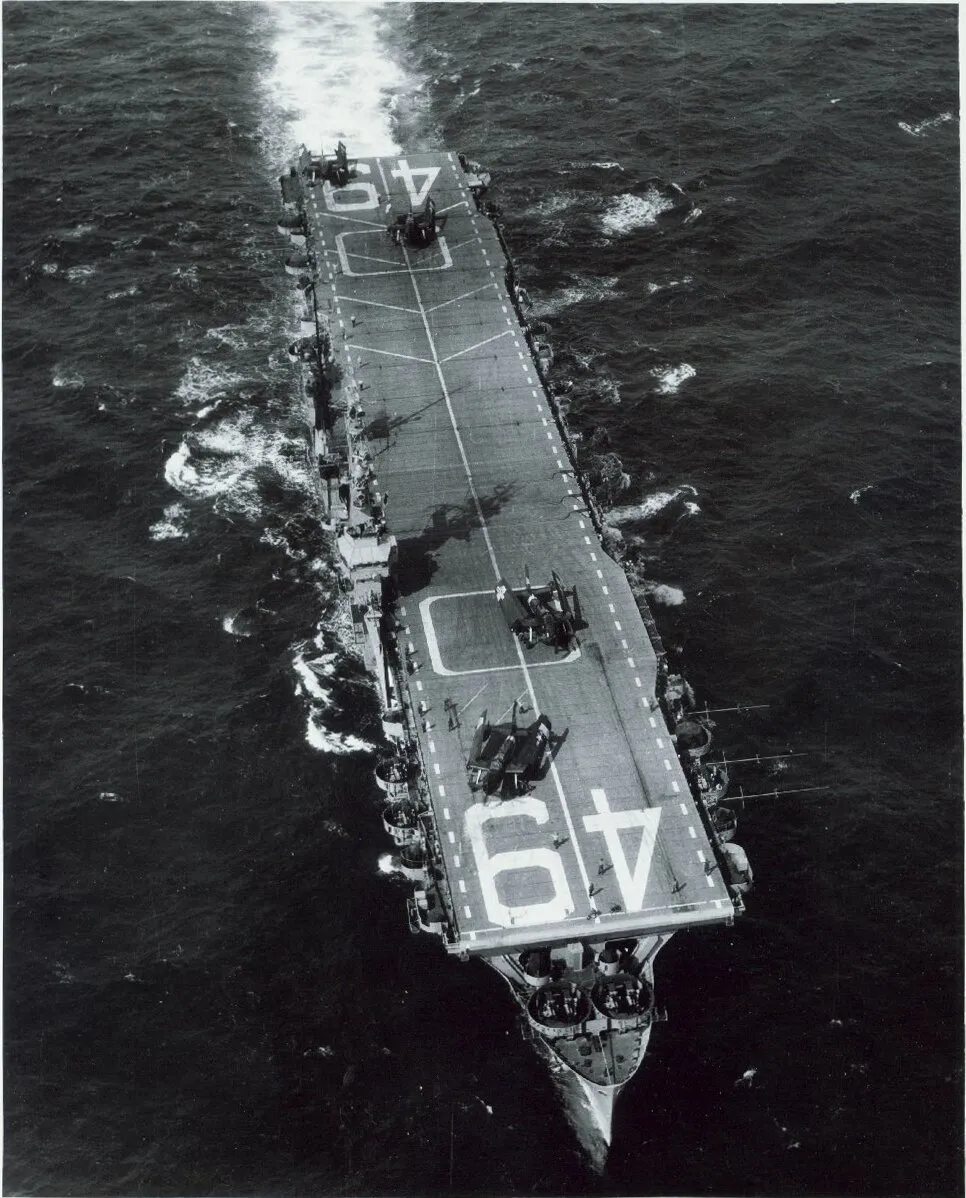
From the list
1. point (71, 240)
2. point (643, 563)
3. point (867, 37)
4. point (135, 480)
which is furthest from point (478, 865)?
point (867, 37)

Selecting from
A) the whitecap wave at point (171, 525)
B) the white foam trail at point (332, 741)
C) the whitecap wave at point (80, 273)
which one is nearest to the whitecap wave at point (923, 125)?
the whitecap wave at point (80, 273)

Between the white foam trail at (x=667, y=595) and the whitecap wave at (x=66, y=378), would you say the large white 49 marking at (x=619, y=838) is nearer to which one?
the white foam trail at (x=667, y=595)

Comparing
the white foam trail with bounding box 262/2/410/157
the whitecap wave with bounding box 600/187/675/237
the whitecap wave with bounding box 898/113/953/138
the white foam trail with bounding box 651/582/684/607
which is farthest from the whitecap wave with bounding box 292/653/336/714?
the whitecap wave with bounding box 898/113/953/138

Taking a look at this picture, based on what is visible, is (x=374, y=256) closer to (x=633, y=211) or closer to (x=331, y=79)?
(x=633, y=211)

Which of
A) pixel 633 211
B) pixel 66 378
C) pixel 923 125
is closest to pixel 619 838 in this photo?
pixel 66 378

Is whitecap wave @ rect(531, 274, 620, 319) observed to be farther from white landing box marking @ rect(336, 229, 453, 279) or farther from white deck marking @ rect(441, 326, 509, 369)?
white deck marking @ rect(441, 326, 509, 369)

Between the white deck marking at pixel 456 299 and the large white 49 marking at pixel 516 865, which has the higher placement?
the white deck marking at pixel 456 299
